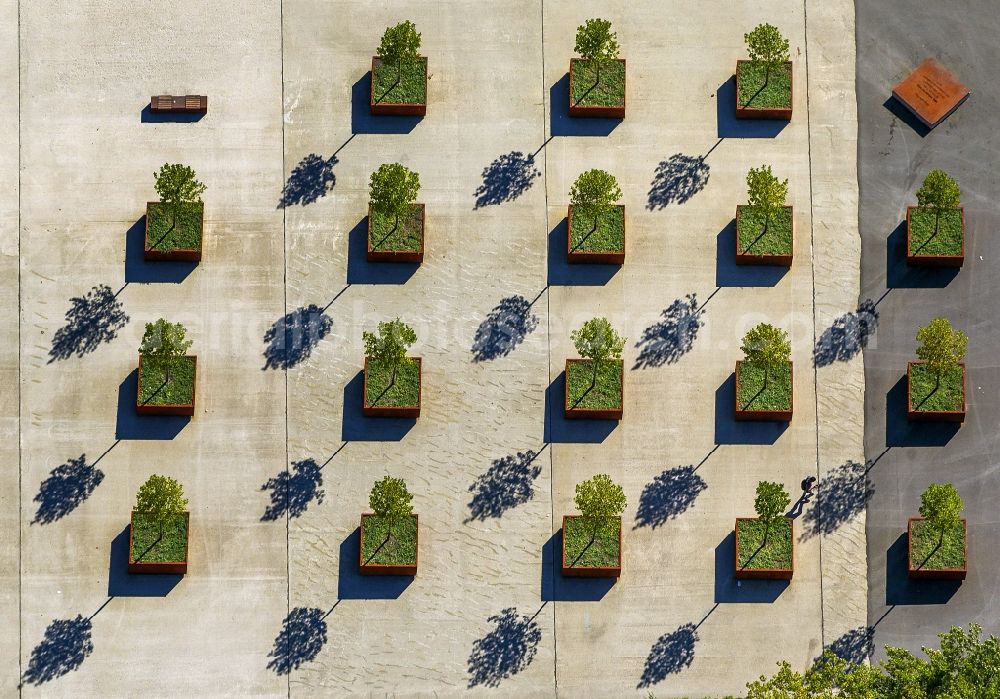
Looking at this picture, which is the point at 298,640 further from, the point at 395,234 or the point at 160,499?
the point at 395,234

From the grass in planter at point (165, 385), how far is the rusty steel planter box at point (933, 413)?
83.9 feet

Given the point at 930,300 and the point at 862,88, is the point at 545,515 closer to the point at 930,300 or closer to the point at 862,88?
the point at 930,300

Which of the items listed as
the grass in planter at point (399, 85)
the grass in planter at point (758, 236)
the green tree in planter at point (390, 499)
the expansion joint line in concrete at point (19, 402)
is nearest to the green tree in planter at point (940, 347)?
the grass in planter at point (758, 236)

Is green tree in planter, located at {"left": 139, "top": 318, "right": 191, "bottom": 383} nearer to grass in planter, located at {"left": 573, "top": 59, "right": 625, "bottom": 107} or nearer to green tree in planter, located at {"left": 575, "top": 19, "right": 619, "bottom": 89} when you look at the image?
grass in planter, located at {"left": 573, "top": 59, "right": 625, "bottom": 107}

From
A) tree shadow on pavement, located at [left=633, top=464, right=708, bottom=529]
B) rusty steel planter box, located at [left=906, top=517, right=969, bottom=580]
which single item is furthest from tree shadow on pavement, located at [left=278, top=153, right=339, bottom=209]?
rusty steel planter box, located at [left=906, top=517, right=969, bottom=580]

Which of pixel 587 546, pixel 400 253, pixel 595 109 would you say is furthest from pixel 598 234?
pixel 587 546

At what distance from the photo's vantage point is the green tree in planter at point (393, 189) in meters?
49.5

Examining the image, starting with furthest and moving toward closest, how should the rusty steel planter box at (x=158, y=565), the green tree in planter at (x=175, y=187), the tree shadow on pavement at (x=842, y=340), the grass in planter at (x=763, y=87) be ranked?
1. the grass in planter at (x=763, y=87)
2. the tree shadow on pavement at (x=842, y=340)
3. the green tree in planter at (x=175, y=187)
4. the rusty steel planter box at (x=158, y=565)

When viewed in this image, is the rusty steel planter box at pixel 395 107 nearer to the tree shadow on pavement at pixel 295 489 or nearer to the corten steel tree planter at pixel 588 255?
the corten steel tree planter at pixel 588 255

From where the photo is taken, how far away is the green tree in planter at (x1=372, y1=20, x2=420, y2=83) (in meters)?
50.7

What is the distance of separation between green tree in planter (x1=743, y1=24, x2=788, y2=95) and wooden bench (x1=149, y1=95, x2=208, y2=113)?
65.8 ft

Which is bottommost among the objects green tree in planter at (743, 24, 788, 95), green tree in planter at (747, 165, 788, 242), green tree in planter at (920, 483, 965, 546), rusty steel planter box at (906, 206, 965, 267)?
green tree in planter at (920, 483, 965, 546)

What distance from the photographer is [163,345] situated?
49.7 metres

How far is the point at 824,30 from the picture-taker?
52281 millimetres
